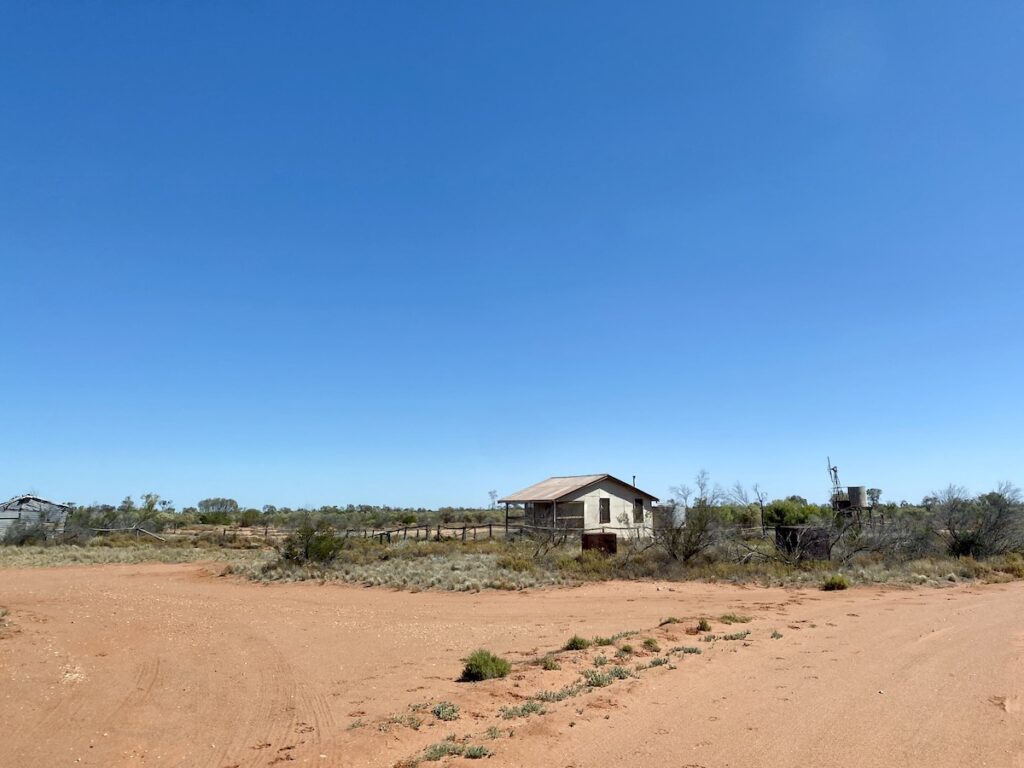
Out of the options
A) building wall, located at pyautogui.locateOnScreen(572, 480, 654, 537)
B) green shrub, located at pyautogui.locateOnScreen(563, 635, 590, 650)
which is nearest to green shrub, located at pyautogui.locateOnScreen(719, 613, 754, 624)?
green shrub, located at pyautogui.locateOnScreen(563, 635, 590, 650)

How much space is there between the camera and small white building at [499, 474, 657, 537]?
41750 millimetres

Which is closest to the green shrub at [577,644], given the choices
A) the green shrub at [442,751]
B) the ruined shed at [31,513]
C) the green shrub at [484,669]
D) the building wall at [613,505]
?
the green shrub at [484,669]

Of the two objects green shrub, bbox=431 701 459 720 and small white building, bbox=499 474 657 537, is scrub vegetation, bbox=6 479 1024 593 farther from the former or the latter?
green shrub, bbox=431 701 459 720

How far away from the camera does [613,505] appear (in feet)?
146

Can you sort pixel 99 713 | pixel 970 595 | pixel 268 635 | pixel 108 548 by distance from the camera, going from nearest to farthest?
pixel 99 713
pixel 268 635
pixel 970 595
pixel 108 548

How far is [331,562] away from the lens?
27.5 metres

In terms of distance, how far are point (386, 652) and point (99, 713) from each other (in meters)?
4.95

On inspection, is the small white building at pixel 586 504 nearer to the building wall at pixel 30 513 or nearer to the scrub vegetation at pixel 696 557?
the scrub vegetation at pixel 696 557

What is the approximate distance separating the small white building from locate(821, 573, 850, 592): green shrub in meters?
19.3

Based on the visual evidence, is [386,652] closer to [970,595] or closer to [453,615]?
[453,615]

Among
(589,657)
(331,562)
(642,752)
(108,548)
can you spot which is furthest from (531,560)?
(108,548)

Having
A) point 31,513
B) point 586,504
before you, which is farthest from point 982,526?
point 31,513

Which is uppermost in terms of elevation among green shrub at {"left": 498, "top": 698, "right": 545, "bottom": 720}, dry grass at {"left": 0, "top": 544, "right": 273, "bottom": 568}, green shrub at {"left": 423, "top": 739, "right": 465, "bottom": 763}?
dry grass at {"left": 0, "top": 544, "right": 273, "bottom": 568}

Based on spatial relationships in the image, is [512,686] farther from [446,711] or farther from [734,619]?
[734,619]
